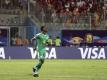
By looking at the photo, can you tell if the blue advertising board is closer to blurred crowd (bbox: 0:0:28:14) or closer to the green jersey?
blurred crowd (bbox: 0:0:28:14)

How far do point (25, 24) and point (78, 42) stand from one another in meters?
5.77

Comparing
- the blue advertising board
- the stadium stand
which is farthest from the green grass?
the stadium stand

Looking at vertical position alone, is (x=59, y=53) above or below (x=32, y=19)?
below

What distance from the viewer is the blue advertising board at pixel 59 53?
36.7 meters

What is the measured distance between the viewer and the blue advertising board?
36.7 metres

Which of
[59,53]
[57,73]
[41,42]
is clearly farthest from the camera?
[59,53]

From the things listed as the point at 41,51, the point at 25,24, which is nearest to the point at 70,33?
the point at 25,24

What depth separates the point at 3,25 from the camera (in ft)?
146

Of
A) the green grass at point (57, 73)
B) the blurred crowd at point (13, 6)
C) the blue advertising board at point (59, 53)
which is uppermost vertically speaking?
the blurred crowd at point (13, 6)

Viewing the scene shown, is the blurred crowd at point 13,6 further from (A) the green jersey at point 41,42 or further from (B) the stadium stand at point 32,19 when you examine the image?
(A) the green jersey at point 41,42

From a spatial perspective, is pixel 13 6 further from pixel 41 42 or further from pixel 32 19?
pixel 41 42

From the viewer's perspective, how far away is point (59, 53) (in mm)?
37719

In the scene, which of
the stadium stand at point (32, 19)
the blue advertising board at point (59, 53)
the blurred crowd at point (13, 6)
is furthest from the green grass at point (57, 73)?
the blurred crowd at point (13, 6)

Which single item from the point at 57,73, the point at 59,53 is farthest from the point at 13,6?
the point at 57,73
